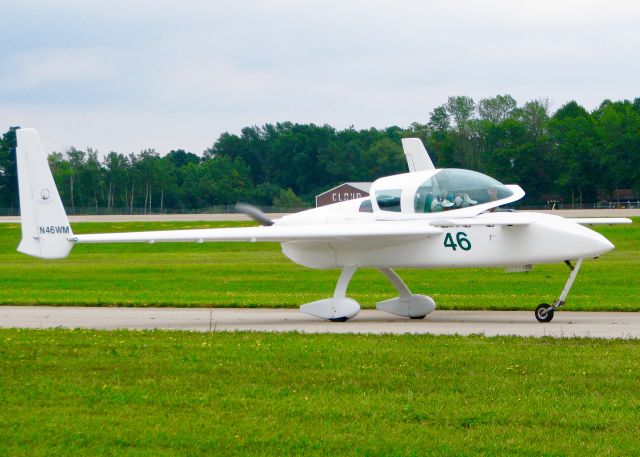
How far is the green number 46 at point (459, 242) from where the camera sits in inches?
720

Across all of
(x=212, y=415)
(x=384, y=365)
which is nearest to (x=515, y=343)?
(x=384, y=365)

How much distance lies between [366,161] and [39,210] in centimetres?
10775

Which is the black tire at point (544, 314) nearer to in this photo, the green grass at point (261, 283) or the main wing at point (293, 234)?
the main wing at point (293, 234)

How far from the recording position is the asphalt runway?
1680 centimetres

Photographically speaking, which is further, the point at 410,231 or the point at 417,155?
the point at 417,155

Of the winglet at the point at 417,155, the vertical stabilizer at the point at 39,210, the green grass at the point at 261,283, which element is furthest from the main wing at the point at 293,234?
the winglet at the point at 417,155

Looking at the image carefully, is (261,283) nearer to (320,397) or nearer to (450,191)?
(450,191)

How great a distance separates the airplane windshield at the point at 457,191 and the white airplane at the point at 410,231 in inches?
0.6

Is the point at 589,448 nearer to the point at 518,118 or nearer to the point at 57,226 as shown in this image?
the point at 57,226

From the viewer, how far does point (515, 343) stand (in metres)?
14.2

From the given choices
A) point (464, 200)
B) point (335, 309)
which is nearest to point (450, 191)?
point (464, 200)

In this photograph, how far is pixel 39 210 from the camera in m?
18.0

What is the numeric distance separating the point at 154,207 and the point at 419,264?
109 meters

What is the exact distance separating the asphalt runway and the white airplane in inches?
27.7
